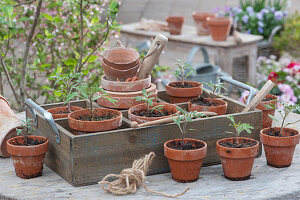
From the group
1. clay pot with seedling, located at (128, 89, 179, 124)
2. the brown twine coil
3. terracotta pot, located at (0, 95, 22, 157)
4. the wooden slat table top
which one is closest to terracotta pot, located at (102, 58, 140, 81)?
clay pot with seedling, located at (128, 89, 179, 124)

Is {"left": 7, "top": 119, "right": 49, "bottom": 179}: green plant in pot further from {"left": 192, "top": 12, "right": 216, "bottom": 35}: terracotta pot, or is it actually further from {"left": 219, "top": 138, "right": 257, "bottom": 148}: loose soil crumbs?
{"left": 192, "top": 12, "right": 216, "bottom": 35}: terracotta pot

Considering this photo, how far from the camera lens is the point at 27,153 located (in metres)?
2.17

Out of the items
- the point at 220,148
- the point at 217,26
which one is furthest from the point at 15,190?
the point at 217,26

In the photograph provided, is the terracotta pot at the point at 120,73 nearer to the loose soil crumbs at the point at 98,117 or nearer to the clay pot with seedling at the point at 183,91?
the clay pot with seedling at the point at 183,91

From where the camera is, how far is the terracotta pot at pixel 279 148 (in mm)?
2248

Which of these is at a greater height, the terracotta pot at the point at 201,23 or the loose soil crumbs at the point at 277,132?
the terracotta pot at the point at 201,23

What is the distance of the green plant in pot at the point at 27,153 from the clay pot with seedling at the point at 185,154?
19.5 inches

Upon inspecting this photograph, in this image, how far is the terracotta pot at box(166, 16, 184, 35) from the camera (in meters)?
5.99

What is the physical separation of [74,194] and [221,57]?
151 inches

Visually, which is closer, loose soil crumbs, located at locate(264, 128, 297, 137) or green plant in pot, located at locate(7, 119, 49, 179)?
green plant in pot, located at locate(7, 119, 49, 179)

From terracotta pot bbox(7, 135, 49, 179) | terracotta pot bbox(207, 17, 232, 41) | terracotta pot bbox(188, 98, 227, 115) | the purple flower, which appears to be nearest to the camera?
terracotta pot bbox(7, 135, 49, 179)

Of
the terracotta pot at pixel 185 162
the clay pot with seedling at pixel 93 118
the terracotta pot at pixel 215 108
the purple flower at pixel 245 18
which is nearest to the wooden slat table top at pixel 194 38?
the purple flower at pixel 245 18

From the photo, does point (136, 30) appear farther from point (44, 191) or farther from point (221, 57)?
point (44, 191)

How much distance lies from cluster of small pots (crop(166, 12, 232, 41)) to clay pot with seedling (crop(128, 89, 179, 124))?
331cm
